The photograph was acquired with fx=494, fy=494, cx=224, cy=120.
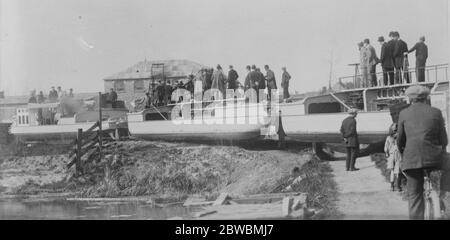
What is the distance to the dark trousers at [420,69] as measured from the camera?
29.3ft

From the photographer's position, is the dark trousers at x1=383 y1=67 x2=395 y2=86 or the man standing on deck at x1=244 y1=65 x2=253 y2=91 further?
the man standing on deck at x1=244 y1=65 x2=253 y2=91

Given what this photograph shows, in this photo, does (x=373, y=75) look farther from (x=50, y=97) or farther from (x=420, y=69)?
(x=50, y=97)

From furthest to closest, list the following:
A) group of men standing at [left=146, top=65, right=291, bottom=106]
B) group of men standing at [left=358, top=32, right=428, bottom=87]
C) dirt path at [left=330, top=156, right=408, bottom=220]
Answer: group of men standing at [left=146, top=65, right=291, bottom=106]
group of men standing at [left=358, top=32, right=428, bottom=87]
dirt path at [left=330, top=156, right=408, bottom=220]

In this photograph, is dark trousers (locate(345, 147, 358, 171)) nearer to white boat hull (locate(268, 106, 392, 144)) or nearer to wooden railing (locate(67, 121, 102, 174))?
white boat hull (locate(268, 106, 392, 144))

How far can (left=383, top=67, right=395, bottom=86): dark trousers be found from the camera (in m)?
9.88

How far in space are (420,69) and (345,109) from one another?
7.17ft

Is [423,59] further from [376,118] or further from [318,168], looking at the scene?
[318,168]

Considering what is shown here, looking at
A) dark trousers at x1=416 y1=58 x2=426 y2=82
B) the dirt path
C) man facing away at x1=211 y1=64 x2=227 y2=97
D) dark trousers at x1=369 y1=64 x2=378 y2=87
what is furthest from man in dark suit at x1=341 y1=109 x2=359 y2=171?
man facing away at x1=211 y1=64 x2=227 y2=97

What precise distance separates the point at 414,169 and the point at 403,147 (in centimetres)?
27

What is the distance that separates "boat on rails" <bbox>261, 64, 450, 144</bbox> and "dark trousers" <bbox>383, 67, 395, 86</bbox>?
0.11 metres

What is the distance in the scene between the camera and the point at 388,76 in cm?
991

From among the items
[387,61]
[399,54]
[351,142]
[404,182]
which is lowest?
[404,182]

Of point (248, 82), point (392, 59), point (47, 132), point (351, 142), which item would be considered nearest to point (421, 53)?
point (392, 59)

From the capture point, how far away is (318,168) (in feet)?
28.7
